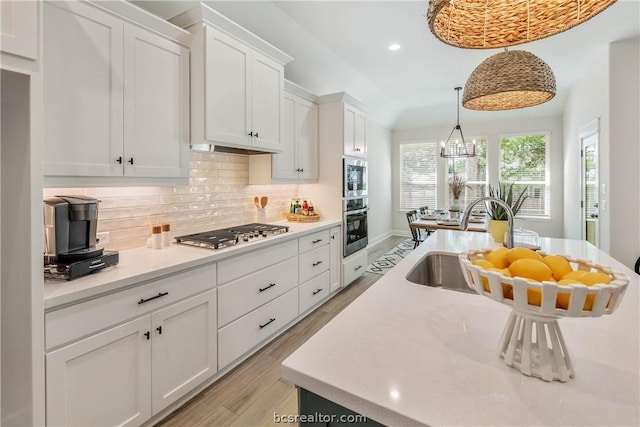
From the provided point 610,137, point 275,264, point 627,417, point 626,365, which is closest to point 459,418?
point 627,417

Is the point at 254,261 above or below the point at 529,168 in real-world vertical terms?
below

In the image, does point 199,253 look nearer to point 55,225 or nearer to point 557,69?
point 55,225

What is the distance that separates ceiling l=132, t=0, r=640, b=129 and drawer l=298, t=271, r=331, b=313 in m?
2.49

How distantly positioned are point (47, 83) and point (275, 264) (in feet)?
5.91

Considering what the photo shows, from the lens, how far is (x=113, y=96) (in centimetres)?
176

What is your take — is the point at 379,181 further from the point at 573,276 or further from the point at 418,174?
the point at 573,276

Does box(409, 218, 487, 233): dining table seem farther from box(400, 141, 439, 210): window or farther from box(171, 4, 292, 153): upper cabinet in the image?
box(400, 141, 439, 210): window

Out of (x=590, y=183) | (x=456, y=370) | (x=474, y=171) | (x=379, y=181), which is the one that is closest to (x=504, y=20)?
(x=456, y=370)

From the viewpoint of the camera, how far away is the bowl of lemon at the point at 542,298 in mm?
594

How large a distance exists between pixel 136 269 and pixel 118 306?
215mm

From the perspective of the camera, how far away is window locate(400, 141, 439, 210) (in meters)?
7.32

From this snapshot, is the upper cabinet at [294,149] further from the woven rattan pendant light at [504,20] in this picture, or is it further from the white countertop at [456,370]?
the white countertop at [456,370]

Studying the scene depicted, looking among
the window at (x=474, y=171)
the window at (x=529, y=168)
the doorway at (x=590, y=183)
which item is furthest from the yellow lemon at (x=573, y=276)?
the window at (x=529, y=168)

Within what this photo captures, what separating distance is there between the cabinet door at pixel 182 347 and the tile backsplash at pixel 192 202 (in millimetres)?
712
